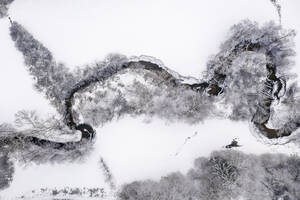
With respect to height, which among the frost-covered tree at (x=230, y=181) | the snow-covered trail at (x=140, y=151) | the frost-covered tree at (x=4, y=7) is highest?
the frost-covered tree at (x=4, y=7)

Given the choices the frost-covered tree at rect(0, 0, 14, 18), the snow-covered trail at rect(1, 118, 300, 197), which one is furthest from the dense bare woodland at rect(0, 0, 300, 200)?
the snow-covered trail at rect(1, 118, 300, 197)

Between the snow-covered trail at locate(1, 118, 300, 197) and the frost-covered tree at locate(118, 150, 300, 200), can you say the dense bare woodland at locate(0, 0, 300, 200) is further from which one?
the snow-covered trail at locate(1, 118, 300, 197)

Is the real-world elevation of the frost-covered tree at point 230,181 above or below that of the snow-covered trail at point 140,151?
below

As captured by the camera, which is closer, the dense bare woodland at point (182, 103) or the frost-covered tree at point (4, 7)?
the dense bare woodland at point (182, 103)

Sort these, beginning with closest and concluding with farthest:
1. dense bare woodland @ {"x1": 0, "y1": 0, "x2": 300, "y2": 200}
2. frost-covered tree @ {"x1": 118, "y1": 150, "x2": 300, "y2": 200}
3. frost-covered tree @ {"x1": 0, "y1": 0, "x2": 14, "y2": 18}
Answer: frost-covered tree @ {"x1": 118, "y1": 150, "x2": 300, "y2": 200} → dense bare woodland @ {"x1": 0, "y1": 0, "x2": 300, "y2": 200} → frost-covered tree @ {"x1": 0, "y1": 0, "x2": 14, "y2": 18}

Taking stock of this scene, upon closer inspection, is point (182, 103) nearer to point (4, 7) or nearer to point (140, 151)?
point (140, 151)

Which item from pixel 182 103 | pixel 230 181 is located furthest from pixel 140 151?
pixel 230 181

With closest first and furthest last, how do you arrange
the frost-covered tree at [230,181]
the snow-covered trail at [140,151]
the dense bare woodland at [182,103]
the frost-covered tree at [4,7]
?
the frost-covered tree at [230,181] < the dense bare woodland at [182,103] < the snow-covered trail at [140,151] < the frost-covered tree at [4,7]

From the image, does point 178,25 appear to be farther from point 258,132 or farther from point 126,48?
point 258,132

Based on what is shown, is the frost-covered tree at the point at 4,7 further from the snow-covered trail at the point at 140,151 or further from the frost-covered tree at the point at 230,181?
the frost-covered tree at the point at 230,181

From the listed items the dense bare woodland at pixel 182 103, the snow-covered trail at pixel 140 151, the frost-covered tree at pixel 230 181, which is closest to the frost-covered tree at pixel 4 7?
the dense bare woodland at pixel 182 103

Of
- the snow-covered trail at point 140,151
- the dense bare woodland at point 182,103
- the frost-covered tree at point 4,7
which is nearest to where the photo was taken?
the dense bare woodland at point 182,103
